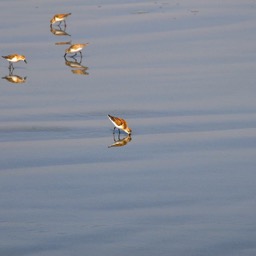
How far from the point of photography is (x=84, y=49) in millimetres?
19047

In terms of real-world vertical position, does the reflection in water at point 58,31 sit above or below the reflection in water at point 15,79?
above

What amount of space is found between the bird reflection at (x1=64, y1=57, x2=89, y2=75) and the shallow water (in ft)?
0.08

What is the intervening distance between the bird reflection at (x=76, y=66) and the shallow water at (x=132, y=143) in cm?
2

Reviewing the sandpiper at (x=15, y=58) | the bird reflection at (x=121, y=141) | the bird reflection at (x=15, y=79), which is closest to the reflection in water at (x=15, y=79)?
the bird reflection at (x=15, y=79)

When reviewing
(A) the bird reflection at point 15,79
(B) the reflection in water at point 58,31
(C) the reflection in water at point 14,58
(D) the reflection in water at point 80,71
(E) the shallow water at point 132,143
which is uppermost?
(B) the reflection in water at point 58,31

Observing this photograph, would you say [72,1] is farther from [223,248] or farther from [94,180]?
[223,248]

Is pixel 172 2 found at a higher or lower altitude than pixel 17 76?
higher

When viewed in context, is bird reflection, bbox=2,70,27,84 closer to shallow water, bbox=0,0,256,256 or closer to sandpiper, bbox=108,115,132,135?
shallow water, bbox=0,0,256,256

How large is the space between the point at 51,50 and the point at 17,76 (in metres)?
2.51

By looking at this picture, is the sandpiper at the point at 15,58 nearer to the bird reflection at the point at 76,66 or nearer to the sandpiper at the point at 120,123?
the bird reflection at the point at 76,66

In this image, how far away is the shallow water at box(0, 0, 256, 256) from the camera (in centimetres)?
894

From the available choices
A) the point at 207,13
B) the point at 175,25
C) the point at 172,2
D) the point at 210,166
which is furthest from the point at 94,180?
the point at 172,2

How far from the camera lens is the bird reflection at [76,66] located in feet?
54.4

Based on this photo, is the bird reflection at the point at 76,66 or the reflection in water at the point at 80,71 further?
the bird reflection at the point at 76,66
